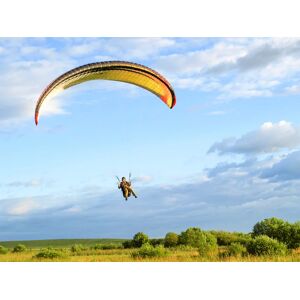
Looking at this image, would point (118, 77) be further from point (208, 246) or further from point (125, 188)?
point (208, 246)

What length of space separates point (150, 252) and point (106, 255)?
0.85 m

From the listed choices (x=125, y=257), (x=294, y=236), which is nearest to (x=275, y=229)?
(x=294, y=236)

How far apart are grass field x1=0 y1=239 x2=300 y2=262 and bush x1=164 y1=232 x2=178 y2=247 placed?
189 mm

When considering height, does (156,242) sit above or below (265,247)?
above

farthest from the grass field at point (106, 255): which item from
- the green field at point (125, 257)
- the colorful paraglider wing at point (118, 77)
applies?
the colorful paraglider wing at point (118, 77)

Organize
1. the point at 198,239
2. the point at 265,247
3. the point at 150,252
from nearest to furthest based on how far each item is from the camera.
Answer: the point at 265,247 < the point at 150,252 < the point at 198,239

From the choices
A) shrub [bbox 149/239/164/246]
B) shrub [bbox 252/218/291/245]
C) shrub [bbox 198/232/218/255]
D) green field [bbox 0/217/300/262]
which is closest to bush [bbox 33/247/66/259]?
green field [bbox 0/217/300/262]

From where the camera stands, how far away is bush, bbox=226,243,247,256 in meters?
9.80

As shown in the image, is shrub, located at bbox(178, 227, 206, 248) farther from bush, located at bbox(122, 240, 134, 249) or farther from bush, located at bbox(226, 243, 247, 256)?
bush, located at bbox(122, 240, 134, 249)

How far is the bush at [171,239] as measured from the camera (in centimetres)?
1055

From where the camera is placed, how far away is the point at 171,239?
10617 mm

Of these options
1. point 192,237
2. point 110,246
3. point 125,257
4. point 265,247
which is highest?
point 192,237
